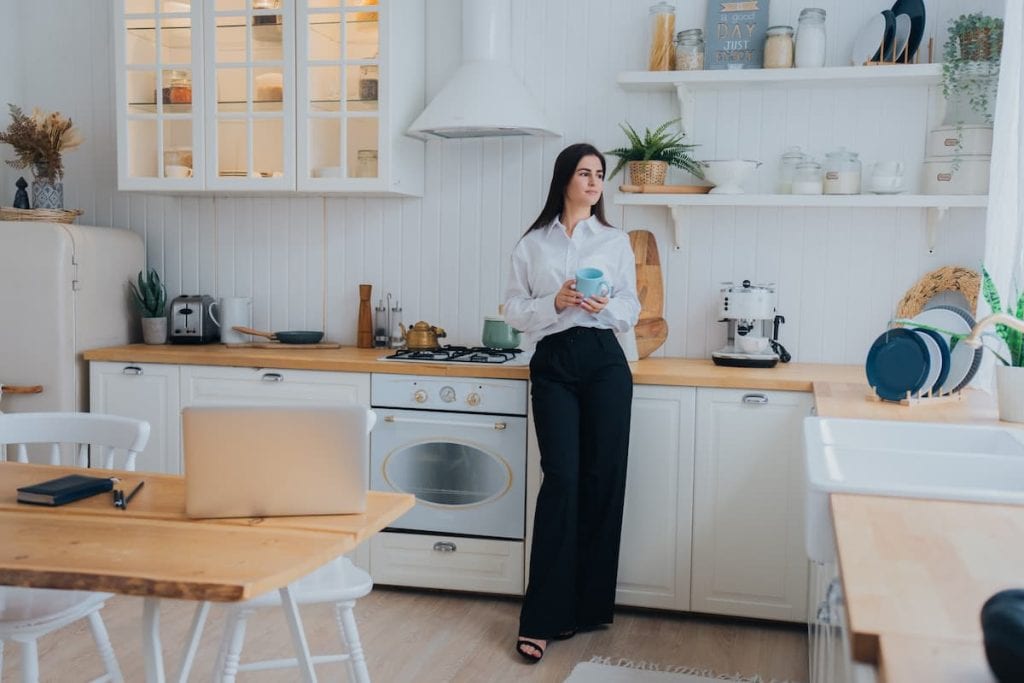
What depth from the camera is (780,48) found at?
3.50m

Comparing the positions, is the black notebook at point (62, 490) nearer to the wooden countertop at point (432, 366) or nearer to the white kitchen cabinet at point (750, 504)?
the wooden countertop at point (432, 366)

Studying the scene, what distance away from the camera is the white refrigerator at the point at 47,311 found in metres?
3.79

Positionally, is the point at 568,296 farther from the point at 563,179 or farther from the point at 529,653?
the point at 529,653

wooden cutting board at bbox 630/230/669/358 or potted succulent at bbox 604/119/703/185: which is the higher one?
potted succulent at bbox 604/119/703/185

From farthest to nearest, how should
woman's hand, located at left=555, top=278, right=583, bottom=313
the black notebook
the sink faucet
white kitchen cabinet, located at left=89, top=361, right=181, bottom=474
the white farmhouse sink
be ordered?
white kitchen cabinet, located at left=89, top=361, right=181, bottom=474 → woman's hand, located at left=555, top=278, right=583, bottom=313 → the sink faucet → the black notebook → the white farmhouse sink

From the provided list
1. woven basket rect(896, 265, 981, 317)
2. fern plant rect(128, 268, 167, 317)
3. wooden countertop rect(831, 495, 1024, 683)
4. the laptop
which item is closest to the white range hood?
fern plant rect(128, 268, 167, 317)

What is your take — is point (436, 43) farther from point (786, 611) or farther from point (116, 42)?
point (786, 611)

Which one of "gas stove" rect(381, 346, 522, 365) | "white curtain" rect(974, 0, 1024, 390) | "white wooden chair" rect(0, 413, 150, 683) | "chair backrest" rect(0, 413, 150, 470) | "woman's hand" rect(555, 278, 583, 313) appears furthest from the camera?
"gas stove" rect(381, 346, 522, 365)

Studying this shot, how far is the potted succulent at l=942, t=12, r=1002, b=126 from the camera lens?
331 centimetres

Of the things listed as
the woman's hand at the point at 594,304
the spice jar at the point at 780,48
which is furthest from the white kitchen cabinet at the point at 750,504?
the spice jar at the point at 780,48

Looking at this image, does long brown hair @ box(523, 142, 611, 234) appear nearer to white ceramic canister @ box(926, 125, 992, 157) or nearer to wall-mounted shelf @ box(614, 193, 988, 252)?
wall-mounted shelf @ box(614, 193, 988, 252)

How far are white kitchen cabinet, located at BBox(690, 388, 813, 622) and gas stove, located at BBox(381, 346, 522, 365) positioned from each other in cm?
76

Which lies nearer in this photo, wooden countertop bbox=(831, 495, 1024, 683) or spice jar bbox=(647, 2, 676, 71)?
wooden countertop bbox=(831, 495, 1024, 683)

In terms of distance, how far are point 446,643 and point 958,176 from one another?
7.47 ft
